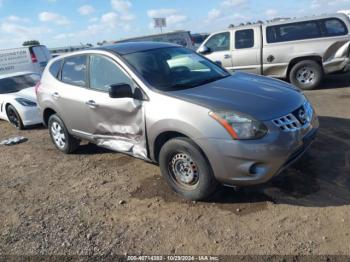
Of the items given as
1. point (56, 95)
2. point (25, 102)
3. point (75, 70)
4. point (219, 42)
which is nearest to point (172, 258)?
point (75, 70)

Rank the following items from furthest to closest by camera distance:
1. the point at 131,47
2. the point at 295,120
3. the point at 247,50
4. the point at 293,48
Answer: the point at 247,50 → the point at 293,48 → the point at 131,47 → the point at 295,120

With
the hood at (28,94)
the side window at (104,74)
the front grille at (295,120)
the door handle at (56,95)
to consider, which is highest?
the side window at (104,74)

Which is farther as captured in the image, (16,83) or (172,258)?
(16,83)

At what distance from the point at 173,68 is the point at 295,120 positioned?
1709mm

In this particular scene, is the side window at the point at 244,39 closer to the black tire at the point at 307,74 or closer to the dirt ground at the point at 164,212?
the black tire at the point at 307,74

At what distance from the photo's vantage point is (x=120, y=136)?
462cm

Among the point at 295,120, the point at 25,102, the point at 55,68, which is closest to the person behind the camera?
the point at 295,120

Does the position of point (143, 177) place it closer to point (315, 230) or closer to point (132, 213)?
point (132, 213)

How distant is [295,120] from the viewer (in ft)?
12.1

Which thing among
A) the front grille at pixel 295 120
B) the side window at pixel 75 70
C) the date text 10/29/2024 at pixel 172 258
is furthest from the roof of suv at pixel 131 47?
the date text 10/29/2024 at pixel 172 258

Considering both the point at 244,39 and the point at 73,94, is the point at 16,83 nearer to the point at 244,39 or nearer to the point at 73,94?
the point at 73,94

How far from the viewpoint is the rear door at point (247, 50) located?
9.76 m

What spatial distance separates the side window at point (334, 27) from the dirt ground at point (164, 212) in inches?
168

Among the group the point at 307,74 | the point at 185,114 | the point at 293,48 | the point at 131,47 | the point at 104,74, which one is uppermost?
the point at 131,47
